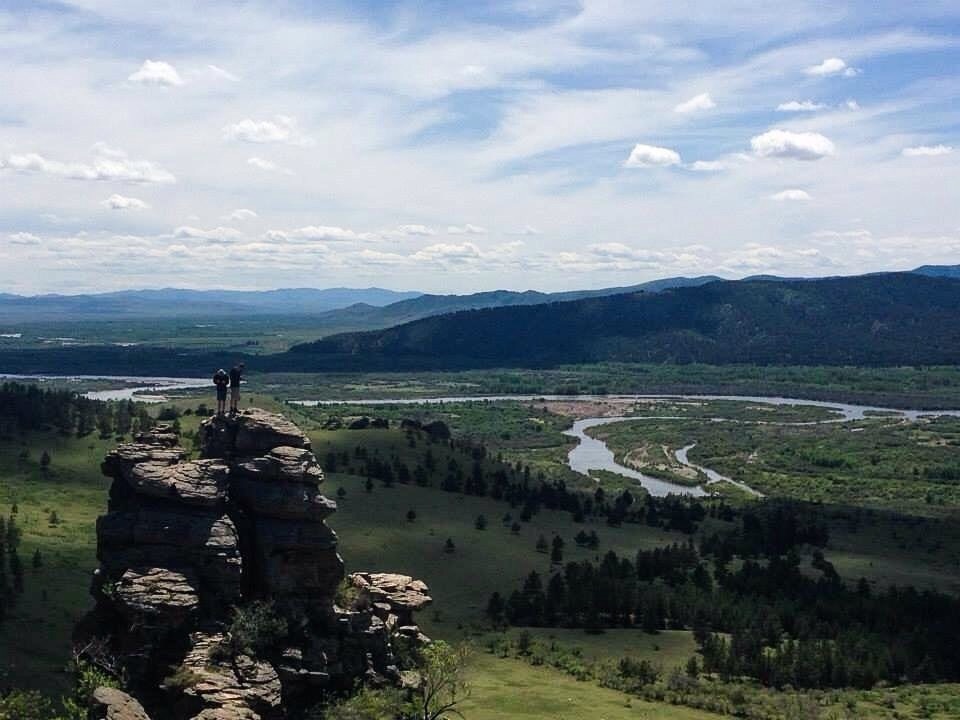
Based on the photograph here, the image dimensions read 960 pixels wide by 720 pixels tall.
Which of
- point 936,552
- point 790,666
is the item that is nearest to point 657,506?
point 936,552

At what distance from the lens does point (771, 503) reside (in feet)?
413

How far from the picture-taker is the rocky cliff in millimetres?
36062

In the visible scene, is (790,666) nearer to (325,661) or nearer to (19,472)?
(325,661)

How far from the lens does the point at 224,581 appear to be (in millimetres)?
38531

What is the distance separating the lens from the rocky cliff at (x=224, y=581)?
3606 centimetres

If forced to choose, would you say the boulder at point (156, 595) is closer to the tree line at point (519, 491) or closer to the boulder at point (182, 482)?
the boulder at point (182, 482)

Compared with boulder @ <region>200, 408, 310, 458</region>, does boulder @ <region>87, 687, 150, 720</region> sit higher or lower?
lower

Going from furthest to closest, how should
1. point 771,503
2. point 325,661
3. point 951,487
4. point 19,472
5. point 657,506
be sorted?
point 951,487
point 771,503
point 657,506
point 19,472
point 325,661

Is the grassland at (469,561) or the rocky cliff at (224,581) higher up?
the rocky cliff at (224,581)

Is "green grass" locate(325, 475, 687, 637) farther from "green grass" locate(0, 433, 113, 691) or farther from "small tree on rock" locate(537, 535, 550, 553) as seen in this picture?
Result: "green grass" locate(0, 433, 113, 691)

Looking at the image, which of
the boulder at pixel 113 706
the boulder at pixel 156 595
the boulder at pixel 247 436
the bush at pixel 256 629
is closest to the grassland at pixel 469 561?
the boulder at pixel 156 595

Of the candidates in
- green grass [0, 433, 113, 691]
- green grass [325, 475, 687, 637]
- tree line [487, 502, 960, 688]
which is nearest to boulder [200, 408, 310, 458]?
green grass [0, 433, 113, 691]

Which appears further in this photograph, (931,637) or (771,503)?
(771,503)

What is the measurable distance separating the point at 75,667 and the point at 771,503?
10307 cm
